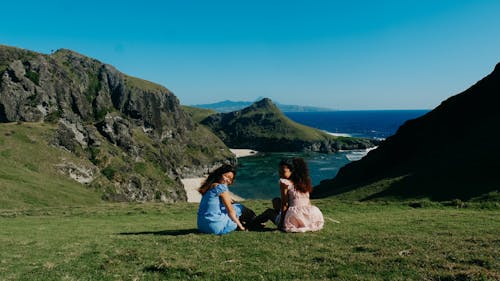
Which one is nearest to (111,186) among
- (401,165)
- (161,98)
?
(401,165)

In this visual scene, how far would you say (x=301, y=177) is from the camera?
15.4 m

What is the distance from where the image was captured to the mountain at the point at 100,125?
312 feet

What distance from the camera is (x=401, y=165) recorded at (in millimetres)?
53312

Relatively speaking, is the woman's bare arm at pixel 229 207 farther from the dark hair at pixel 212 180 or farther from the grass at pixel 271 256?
the dark hair at pixel 212 180

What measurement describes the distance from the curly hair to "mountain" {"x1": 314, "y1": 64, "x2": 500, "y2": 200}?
990 inches

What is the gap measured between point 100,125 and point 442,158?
11131 cm

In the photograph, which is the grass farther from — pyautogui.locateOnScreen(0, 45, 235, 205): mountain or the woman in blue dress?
pyautogui.locateOnScreen(0, 45, 235, 205): mountain

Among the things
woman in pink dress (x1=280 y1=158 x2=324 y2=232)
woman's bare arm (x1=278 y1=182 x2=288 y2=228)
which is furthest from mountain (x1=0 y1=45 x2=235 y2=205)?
woman in pink dress (x1=280 y1=158 x2=324 y2=232)

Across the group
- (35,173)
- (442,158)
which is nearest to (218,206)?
(442,158)

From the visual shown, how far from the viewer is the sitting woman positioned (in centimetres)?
1515

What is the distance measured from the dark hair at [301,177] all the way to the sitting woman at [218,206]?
269 cm

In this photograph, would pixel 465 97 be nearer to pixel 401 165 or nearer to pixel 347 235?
pixel 401 165

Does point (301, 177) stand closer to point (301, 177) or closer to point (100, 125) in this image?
point (301, 177)

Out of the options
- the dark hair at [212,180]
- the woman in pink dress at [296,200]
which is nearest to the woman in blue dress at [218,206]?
the dark hair at [212,180]
